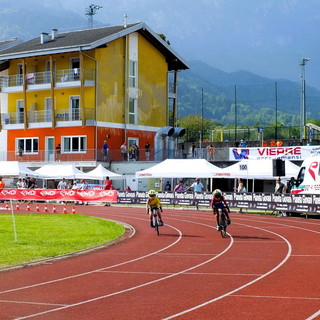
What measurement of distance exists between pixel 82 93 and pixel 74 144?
472cm

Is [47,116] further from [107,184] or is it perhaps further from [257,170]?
[257,170]

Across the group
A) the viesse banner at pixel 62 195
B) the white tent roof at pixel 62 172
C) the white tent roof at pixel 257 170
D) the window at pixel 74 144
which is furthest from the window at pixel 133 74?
the white tent roof at pixel 257 170

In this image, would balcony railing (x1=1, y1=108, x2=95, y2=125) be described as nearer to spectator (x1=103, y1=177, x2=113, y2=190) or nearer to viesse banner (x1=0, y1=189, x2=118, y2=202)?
viesse banner (x1=0, y1=189, x2=118, y2=202)

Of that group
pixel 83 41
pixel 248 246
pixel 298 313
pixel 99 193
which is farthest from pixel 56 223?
pixel 83 41

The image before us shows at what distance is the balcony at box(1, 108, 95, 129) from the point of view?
5656cm

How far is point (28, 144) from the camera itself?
60344 millimetres

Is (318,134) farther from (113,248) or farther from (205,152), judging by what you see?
(113,248)

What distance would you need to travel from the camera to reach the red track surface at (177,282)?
34.4 feet

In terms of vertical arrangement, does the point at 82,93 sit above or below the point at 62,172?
above

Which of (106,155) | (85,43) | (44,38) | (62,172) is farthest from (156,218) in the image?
(44,38)

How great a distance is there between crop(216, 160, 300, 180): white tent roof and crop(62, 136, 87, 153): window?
1867 centimetres

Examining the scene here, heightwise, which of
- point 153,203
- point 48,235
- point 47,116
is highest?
point 47,116

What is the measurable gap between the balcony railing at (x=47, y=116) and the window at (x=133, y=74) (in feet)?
19.2

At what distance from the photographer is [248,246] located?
67.7 ft
